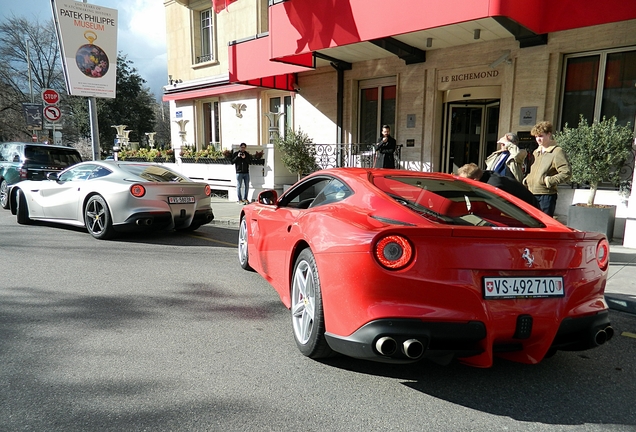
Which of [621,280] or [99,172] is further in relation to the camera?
[99,172]

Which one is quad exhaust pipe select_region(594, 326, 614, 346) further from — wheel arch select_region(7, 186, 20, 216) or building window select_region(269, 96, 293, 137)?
building window select_region(269, 96, 293, 137)

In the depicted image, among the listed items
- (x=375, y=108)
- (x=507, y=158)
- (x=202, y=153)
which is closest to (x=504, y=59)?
(x=375, y=108)

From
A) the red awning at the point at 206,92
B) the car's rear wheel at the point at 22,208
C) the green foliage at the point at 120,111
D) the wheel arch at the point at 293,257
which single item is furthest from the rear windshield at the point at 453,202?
the green foliage at the point at 120,111

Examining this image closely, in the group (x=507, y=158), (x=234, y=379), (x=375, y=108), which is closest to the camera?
(x=234, y=379)

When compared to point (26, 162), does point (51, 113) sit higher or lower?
higher

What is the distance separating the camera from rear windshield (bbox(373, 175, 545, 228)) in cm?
304

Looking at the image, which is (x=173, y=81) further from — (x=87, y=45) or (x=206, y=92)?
(x=87, y=45)

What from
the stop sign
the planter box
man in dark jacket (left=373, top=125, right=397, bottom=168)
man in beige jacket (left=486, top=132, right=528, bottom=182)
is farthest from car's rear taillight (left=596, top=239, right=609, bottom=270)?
the stop sign

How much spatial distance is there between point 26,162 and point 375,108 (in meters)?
9.83

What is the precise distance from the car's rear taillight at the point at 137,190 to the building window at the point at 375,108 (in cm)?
734

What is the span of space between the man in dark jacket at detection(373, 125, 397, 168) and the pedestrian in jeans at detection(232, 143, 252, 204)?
424cm

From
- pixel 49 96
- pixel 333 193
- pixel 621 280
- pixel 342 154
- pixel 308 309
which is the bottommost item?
pixel 621 280

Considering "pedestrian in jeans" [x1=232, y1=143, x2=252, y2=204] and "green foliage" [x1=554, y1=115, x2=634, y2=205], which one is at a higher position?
"green foliage" [x1=554, y1=115, x2=634, y2=205]

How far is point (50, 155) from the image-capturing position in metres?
12.4
